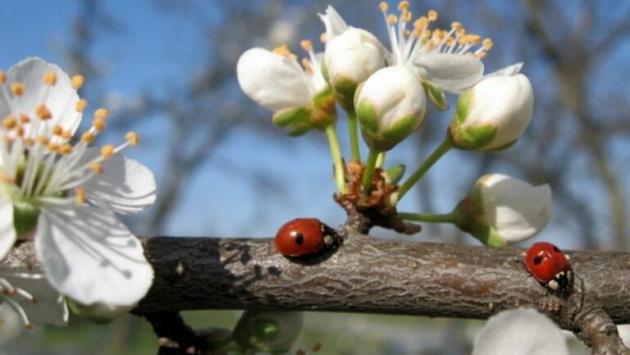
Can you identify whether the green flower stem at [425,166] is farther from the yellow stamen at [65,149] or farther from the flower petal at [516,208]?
the yellow stamen at [65,149]

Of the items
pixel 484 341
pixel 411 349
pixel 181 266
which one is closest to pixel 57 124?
pixel 181 266

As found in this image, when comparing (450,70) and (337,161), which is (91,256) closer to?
(337,161)

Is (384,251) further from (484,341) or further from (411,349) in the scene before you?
(411,349)

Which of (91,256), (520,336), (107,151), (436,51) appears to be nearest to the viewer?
(520,336)

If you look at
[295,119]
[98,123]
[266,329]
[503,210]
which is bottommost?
[266,329]

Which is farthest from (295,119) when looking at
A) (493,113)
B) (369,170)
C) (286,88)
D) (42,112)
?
(42,112)

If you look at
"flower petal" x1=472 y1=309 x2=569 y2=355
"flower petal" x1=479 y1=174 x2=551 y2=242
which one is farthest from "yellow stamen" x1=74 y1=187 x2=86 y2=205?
"flower petal" x1=479 y1=174 x2=551 y2=242

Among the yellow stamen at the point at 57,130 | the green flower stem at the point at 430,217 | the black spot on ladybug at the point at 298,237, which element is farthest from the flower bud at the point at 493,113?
the yellow stamen at the point at 57,130
